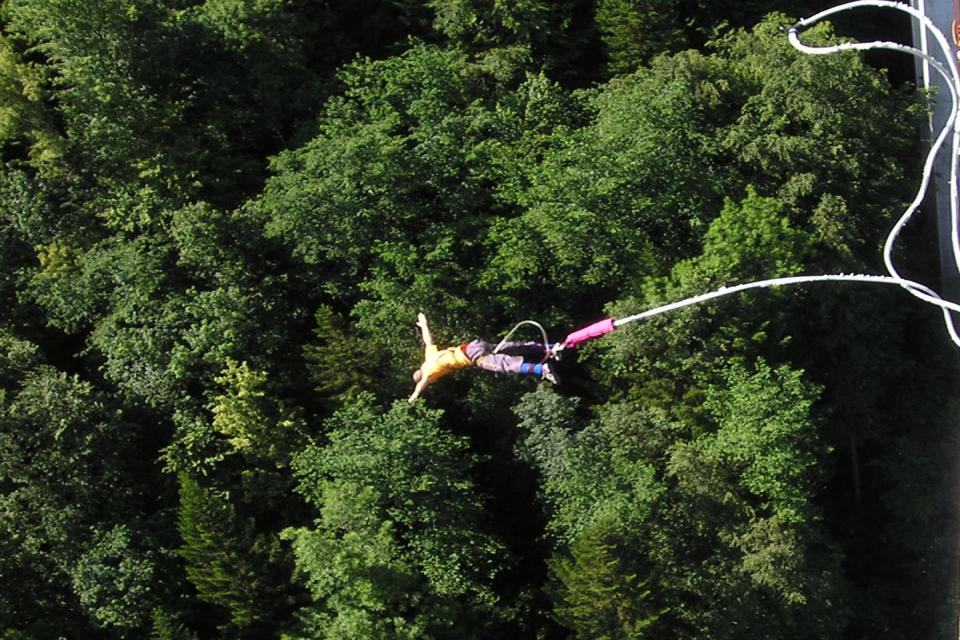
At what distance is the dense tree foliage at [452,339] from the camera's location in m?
26.3

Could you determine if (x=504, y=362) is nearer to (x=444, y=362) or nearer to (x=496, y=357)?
(x=496, y=357)

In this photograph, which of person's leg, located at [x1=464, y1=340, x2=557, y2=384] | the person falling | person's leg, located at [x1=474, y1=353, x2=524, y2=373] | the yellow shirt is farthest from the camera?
the yellow shirt

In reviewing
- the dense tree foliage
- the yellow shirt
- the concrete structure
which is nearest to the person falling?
the yellow shirt

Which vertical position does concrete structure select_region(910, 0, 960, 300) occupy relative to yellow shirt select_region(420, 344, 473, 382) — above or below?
below

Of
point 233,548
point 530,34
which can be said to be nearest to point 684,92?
point 530,34

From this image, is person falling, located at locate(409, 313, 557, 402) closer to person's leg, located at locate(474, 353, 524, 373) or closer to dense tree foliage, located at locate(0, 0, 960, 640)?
person's leg, located at locate(474, 353, 524, 373)

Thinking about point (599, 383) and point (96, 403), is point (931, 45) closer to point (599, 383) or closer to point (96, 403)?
point (599, 383)

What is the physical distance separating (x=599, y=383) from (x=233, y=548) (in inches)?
349

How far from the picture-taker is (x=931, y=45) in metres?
37.2

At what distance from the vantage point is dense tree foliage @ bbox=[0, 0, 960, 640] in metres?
26.3

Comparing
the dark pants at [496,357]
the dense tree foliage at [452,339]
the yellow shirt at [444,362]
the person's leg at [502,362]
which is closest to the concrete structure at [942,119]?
the dense tree foliage at [452,339]

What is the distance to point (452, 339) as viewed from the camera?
93.2ft

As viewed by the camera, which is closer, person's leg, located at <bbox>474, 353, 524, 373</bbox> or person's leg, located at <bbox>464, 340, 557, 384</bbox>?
person's leg, located at <bbox>464, 340, 557, 384</bbox>

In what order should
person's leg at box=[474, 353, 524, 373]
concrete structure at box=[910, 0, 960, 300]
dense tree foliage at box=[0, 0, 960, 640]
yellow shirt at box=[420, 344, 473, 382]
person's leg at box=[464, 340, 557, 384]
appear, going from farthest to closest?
concrete structure at box=[910, 0, 960, 300], dense tree foliage at box=[0, 0, 960, 640], yellow shirt at box=[420, 344, 473, 382], person's leg at box=[474, 353, 524, 373], person's leg at box=[464, 340, 557, 384]
